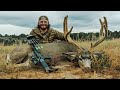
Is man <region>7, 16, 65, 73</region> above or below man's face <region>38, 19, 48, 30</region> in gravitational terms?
below

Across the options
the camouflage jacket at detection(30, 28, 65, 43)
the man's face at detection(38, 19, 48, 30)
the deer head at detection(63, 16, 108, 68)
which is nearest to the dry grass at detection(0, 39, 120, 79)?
the deer head at detection(63, 16, 108, 68)

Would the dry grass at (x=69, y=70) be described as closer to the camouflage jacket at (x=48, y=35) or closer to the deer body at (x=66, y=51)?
the deer body at (x=66, y=51)

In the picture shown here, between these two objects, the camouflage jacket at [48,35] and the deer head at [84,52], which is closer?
the deer head at [84,52]

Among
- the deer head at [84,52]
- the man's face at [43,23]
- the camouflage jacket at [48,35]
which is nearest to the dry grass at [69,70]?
the deer head at [84,52]

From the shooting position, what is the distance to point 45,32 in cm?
526

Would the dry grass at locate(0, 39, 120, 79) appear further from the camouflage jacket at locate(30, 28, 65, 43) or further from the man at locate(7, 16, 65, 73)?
the camouflage jacket at locate(30, 28, 65, 43)

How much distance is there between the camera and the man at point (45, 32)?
5176 millimetres

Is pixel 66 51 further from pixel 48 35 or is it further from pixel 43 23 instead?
pixel 43 23

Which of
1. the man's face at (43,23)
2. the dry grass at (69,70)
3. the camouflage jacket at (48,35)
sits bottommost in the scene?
the dry grass at (69,70)

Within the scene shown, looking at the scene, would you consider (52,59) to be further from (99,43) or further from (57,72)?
(99,43)

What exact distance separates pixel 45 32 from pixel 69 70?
78cm

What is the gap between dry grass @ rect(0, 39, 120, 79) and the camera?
16.8 ft
